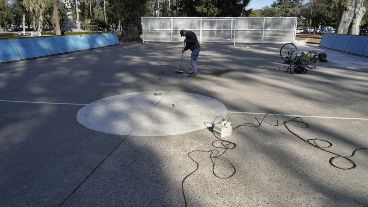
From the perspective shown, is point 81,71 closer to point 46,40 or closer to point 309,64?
Result: point 46,40

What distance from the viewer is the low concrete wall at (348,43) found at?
1991cm

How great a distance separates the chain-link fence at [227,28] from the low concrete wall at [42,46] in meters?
6.92

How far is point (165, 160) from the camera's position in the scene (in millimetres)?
4836

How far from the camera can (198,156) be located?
498 centimetres

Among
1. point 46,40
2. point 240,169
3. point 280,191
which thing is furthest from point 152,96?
point 46,40

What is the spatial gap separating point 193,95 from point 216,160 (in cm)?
425

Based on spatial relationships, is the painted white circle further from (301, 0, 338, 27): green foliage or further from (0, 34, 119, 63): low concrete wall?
(301, 0, 338, 27): green foliage

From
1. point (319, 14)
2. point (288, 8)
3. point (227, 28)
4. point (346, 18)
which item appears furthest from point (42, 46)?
point (288, 8)

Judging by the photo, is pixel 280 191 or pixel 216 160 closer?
pixel 280 191

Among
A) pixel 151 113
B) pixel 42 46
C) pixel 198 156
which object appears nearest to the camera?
pixel 198 156

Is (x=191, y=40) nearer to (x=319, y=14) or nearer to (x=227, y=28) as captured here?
(x=227, y=28)

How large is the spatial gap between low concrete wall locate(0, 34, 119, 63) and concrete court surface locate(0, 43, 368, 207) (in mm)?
8474

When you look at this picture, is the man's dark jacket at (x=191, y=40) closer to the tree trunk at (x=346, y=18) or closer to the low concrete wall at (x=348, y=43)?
the low concrete wall at (x=348, y=43)

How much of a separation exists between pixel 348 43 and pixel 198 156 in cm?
2139
